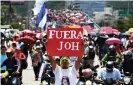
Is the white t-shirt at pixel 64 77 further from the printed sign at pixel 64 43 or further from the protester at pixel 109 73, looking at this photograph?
the protester at pixel 109 73

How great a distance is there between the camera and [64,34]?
32.1ft

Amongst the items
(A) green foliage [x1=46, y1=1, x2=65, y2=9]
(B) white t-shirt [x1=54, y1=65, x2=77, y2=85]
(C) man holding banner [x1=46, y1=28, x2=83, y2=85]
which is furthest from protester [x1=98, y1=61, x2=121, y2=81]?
(A) green foliage [x1=46, y1=1, x2=65, y2=9]

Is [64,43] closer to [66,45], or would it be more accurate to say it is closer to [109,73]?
[66,45]

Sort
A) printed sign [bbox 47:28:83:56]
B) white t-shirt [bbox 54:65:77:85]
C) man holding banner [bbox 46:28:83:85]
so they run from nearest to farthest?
white t-shirt [bbox 54:65:77:85], man holding banner [bbox 46:28:83:85], printed sign [bbox 47:28:83:56]

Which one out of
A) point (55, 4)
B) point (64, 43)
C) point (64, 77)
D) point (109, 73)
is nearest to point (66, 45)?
point (64, 43)

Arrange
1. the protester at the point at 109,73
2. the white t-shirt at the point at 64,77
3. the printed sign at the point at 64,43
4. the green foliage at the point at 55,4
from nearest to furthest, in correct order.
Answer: the white t-shirt at the point at 64,77
the printed sign at the point at 64,43
the protester at the point at 109,73
the green foliage at the point at 55,4

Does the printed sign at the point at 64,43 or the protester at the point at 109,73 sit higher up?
the printed sign at the point at 64,43

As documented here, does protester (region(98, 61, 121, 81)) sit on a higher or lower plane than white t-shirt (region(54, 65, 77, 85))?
lower

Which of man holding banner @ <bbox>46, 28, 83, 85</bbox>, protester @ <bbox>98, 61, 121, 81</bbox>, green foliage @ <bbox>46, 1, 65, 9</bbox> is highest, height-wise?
man holding banner @ <bbox>46, 28, 83, 85</bbox>

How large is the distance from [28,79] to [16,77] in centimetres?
626

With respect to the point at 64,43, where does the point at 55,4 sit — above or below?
below

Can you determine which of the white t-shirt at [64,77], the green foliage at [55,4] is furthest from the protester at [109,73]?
the green foliage at [55,4]

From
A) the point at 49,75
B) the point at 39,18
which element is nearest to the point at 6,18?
the point at 39,18

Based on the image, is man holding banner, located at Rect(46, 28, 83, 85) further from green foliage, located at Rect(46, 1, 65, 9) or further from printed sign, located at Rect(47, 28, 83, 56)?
green foliage, located at Rect(46, 1, 65, 9)
